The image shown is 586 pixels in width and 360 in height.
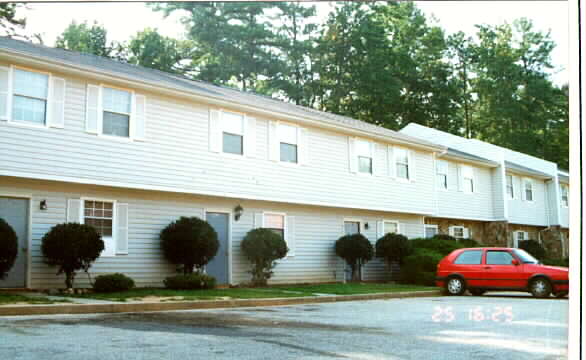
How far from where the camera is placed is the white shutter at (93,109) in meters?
13.3

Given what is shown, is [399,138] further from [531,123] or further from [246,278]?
[531,123]

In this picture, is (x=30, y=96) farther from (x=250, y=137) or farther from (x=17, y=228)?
(x=250, y=137)

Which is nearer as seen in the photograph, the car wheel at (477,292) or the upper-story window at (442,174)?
the car wheel at (477,292)

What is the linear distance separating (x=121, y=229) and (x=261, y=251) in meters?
3.72

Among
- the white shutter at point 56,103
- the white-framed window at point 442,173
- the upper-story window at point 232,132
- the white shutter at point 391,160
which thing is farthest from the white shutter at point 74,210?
the white-framed window at point 442,173

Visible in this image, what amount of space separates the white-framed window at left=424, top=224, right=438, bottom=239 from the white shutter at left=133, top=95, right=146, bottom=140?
1249cm

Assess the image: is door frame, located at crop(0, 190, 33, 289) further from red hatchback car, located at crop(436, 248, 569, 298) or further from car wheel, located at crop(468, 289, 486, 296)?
car wheel, located at crop(468, 289, 486, 296)

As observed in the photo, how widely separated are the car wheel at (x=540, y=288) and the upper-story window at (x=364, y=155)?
7596 millimetres

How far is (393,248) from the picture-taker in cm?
1919

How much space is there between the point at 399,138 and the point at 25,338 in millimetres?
16056

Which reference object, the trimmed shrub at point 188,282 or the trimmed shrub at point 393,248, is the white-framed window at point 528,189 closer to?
the trimmed shrub at point 393,248

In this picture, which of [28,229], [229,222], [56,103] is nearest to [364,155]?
[229,222]

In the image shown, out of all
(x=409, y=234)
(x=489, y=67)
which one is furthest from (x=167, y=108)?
(x=409, y=234)

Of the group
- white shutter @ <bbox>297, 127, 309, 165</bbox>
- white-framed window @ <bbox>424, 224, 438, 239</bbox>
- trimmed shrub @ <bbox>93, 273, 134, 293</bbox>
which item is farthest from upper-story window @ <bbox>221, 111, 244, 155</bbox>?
white-framed window @ <bbox>424, 224, 438, 239</bbox>
